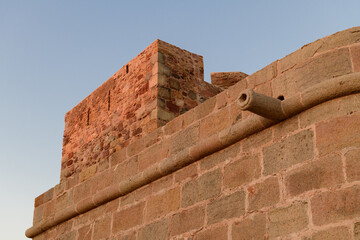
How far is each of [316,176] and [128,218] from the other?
2.28 m

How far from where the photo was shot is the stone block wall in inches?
140

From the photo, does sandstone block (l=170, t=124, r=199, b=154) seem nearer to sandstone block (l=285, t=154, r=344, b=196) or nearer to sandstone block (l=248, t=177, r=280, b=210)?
sandstone block (l=248, t=177, r=280, b=210)

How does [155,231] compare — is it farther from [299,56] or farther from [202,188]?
[299,56]

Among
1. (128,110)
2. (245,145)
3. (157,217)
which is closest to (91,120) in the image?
(128,110)

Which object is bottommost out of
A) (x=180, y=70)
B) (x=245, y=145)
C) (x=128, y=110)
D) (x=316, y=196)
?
(x=316, y=196)

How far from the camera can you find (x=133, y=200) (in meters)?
5.32

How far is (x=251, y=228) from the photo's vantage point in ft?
12.9

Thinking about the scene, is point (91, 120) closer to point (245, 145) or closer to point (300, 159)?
point (245, 145)

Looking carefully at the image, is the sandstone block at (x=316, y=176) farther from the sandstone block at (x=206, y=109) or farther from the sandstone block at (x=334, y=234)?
the sandstone block at (x=206, y=109)

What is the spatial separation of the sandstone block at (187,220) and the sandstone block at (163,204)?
0.11 meters

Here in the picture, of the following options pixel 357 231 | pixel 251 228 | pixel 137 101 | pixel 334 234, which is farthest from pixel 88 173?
pixel 357 231

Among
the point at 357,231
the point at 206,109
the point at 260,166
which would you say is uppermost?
the point at 206,109

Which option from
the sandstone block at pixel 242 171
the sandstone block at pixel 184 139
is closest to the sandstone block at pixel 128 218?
the sandstone block at pixel 184 139

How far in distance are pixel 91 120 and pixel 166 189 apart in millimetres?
2951
